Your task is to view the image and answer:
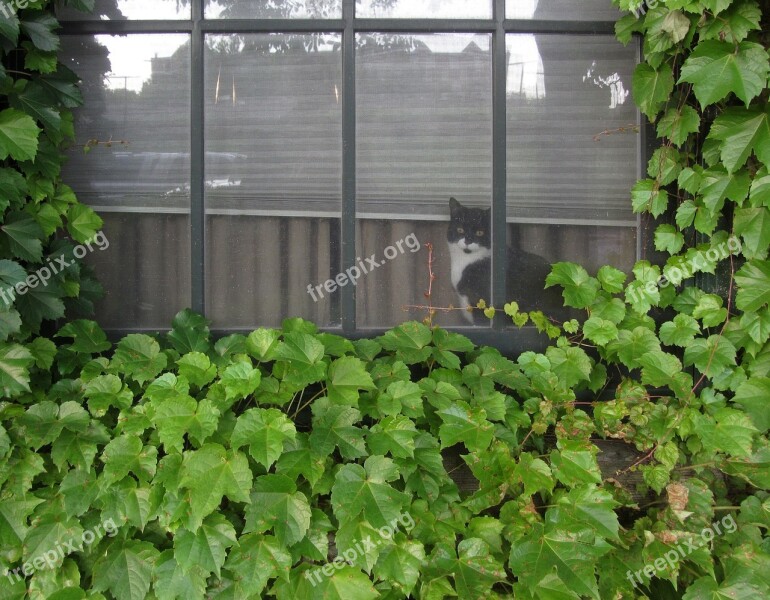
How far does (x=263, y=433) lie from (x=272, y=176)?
1.09m

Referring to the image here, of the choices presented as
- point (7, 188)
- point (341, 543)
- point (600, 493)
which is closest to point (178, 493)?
point (341, 543)

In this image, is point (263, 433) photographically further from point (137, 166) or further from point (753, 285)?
point (753, 285)

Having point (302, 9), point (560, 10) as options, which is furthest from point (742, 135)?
point (302, 9)

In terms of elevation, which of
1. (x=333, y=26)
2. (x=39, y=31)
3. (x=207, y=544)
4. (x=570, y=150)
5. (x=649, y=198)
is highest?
(x=333, y=26)

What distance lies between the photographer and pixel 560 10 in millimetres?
2506

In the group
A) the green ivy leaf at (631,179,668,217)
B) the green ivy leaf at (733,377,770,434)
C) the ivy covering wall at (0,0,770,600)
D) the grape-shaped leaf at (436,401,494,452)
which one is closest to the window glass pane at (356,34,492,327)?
the ivy covering wall at (0,0,770,600)

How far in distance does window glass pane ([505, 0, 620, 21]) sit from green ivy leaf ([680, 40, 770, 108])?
456 mm

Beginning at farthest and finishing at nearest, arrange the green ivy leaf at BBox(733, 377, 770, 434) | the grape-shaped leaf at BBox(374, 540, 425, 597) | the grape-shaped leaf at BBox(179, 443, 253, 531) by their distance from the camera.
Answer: the green ivy leaf at BBox(733, 377, 770, 434), the grape-shaped leaf at BBox(374, 540, 425, 597), the grape-shaped leaf at BBox(179, 443, 253, 531)

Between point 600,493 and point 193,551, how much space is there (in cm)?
138

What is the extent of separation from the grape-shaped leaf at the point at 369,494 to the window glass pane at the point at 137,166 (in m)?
1.04

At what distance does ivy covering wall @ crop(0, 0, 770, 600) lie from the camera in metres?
2.02

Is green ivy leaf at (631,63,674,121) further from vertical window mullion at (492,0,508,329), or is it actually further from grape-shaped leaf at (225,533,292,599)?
grape-shaped leaf at (225,533,292,599)

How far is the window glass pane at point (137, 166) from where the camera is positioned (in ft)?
8.09

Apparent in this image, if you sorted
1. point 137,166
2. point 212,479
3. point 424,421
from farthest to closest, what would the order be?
1. point 137,166
2. point 424,421
3. point 212,479
